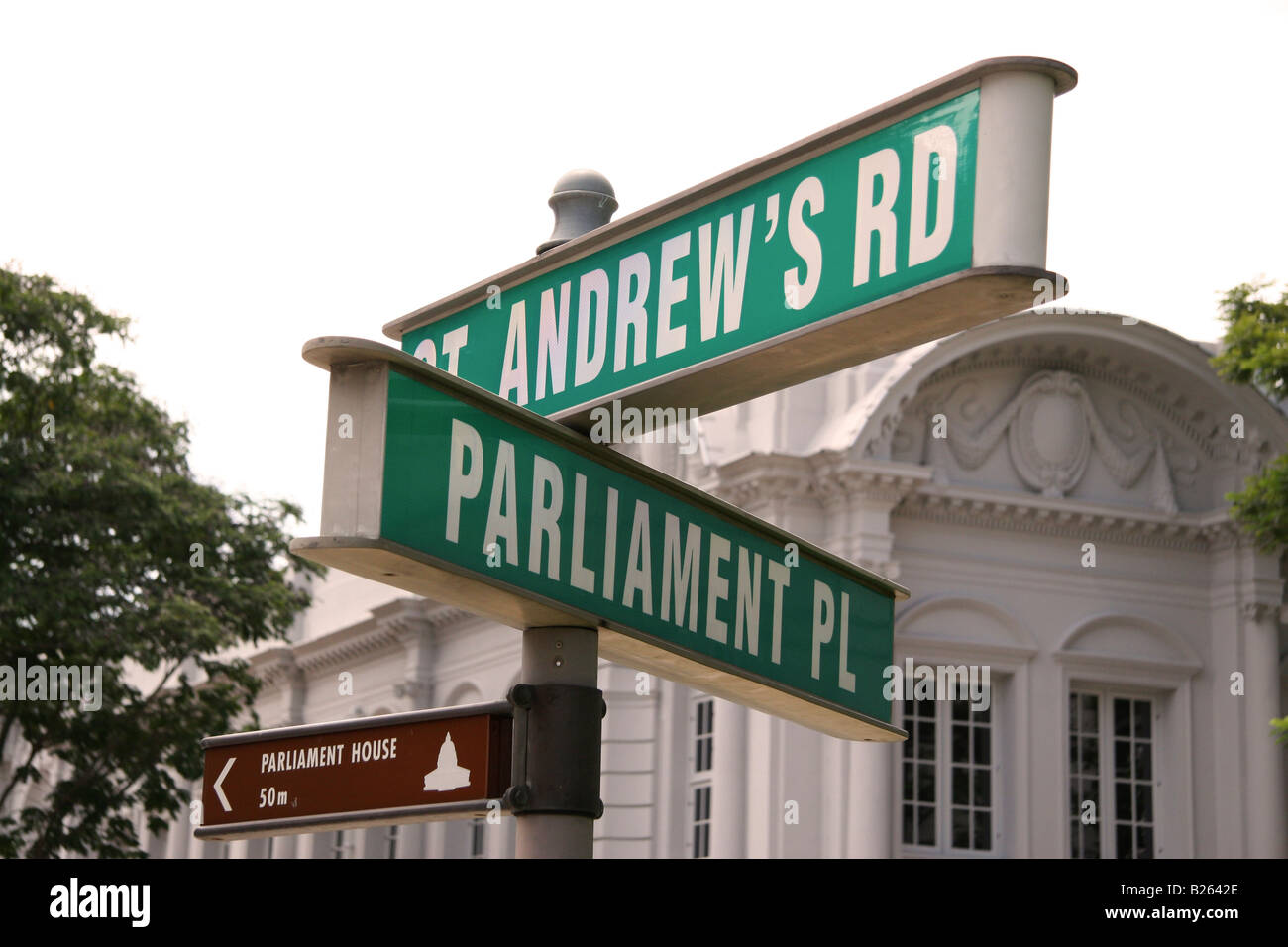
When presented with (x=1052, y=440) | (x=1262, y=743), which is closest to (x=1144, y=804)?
(x=1262, y=743)

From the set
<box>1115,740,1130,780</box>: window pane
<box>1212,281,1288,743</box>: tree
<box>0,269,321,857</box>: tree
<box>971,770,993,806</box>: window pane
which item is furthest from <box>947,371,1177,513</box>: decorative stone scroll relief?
<box>0,269,321,857</box>: tree

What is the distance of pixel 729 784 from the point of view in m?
21.2

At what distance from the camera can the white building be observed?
21.1 meters

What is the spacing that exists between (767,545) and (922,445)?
17683mm

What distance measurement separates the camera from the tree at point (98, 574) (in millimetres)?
19000

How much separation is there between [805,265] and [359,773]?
155cm

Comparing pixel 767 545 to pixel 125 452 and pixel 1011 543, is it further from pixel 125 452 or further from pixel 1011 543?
pixel 1011 543

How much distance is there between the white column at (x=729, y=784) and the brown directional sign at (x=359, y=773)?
1661 cm

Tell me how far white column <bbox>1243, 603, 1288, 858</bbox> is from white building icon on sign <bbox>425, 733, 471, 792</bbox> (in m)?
19.9

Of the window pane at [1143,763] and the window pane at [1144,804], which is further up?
the window pane at [1143,763]

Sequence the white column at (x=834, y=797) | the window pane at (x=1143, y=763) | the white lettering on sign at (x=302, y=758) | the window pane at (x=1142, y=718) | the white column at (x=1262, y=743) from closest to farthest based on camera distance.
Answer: the white lettering on sign at (x=302, y=758) < the white column at (x=834, y=797) < the white column at (x=1262, y=743) < the window pane at (x=1143, y=763) < the window pane at (x=1142, y=718)

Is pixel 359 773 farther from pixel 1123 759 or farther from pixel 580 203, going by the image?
pixel 1123 759

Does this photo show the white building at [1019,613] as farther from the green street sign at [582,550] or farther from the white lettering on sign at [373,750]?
the white lettering on sign at [373,750]

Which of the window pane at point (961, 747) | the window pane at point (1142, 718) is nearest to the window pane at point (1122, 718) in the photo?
the window pane at point (1142, 718)
